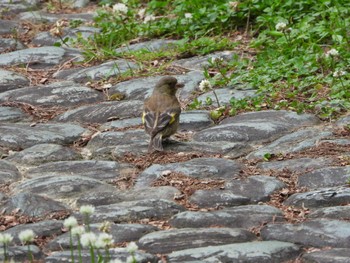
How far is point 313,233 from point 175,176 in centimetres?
174

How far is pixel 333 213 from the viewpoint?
6129 millimetres

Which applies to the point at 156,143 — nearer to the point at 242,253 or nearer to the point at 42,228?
the point at 42,228

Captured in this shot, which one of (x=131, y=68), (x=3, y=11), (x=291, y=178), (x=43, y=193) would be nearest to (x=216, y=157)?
(x=291, y=178)

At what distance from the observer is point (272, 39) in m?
11.3

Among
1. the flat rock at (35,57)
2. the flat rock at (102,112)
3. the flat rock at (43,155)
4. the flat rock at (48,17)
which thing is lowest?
the flat rock at (48,17)

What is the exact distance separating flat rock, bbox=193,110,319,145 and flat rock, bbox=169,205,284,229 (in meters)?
1.99

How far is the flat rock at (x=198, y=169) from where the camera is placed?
7273mm

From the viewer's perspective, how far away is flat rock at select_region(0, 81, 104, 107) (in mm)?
9695

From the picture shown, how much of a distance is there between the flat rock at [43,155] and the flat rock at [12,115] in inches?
43.4

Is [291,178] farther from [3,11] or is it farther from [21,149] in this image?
[3,11]

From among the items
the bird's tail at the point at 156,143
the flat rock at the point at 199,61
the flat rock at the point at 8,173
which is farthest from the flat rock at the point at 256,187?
the flat rock at the point at 199,61

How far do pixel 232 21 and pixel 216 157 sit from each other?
4463 millimetres

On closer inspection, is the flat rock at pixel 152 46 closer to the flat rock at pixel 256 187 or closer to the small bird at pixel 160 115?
the small bird at pixel 160 115

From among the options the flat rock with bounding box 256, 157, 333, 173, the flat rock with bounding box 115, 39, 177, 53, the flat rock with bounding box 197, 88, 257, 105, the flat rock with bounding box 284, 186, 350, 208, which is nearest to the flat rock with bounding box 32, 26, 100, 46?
the flat rock with bounding box 115, 39, 177, 53
